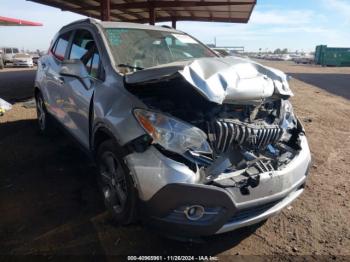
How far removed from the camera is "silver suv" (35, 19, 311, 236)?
238cm

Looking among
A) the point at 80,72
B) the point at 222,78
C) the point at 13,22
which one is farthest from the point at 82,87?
the point at 13,22

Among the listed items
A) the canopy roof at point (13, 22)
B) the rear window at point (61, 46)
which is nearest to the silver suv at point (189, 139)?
the rear window at point (61, 46)

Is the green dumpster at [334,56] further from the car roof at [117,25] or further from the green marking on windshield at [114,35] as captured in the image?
the green marking on windshield at [114,35]

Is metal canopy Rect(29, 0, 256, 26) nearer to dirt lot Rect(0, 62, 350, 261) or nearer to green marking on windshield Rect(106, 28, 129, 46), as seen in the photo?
green marking on windshield Rect(106, 28, 129, 46)

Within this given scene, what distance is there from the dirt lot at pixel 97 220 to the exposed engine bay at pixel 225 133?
24.3 inches

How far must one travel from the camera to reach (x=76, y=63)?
136 inches

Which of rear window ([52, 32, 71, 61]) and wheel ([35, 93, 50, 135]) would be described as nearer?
rear window ([52, 32, 71, 61])

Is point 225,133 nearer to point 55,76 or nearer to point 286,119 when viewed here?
point 286,119

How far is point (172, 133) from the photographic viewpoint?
2.49 m

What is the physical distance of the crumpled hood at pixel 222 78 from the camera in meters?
2.55

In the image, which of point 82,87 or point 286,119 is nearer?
point 286,119

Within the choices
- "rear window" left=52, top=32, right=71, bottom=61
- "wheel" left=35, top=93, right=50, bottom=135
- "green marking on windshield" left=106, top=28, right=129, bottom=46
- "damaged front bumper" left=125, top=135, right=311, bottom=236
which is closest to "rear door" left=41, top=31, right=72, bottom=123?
"rear window" left=52, top=32, right=71, bottom=61

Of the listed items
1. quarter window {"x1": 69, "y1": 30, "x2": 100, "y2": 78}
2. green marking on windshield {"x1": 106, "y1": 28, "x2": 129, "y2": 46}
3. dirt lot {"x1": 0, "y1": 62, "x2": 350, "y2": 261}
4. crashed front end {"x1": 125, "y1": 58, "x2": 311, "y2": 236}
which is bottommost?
dirt lot {"x1": 0, "y1": 62, "x2": 350, "y2": 261}

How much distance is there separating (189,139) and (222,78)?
0.59 meters
